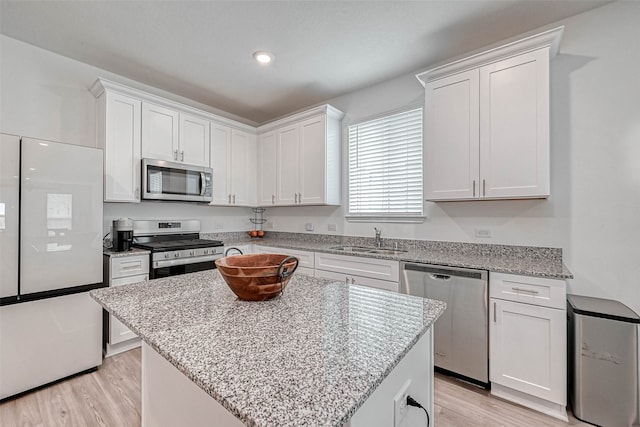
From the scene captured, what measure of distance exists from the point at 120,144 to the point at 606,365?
4035mm

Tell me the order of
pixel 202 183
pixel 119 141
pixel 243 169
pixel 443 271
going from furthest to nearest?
1. pixel 243 169
2. pixel 202 183
3. pixel 119 141
4. pixel 443 271

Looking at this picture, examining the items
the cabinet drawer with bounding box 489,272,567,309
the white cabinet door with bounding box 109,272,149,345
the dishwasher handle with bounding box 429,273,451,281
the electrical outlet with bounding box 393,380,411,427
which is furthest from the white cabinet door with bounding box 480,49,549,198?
the white cabinet door with bounding box 109,272,149,345

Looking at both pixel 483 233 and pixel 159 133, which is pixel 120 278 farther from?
pixel 483 233

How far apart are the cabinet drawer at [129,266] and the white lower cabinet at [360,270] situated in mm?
1639

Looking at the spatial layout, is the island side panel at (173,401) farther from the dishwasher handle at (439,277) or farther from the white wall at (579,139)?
the white wall at (579,139)

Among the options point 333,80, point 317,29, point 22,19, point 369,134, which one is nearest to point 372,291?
point 317,29

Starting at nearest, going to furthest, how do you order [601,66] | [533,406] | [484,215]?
[533,406] < [601,66] < [484,215]

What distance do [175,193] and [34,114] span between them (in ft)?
4.27

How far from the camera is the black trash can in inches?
62.2

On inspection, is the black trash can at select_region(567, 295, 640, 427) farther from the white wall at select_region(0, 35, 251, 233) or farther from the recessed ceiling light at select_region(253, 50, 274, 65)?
the white wall at select_region(0, 35, 251, 233)

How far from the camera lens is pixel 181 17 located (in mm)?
2115

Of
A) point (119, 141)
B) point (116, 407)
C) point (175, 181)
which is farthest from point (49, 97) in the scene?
point (116, 407)

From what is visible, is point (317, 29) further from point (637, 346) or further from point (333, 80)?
point (637, 346)

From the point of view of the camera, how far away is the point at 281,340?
2.57 feet
